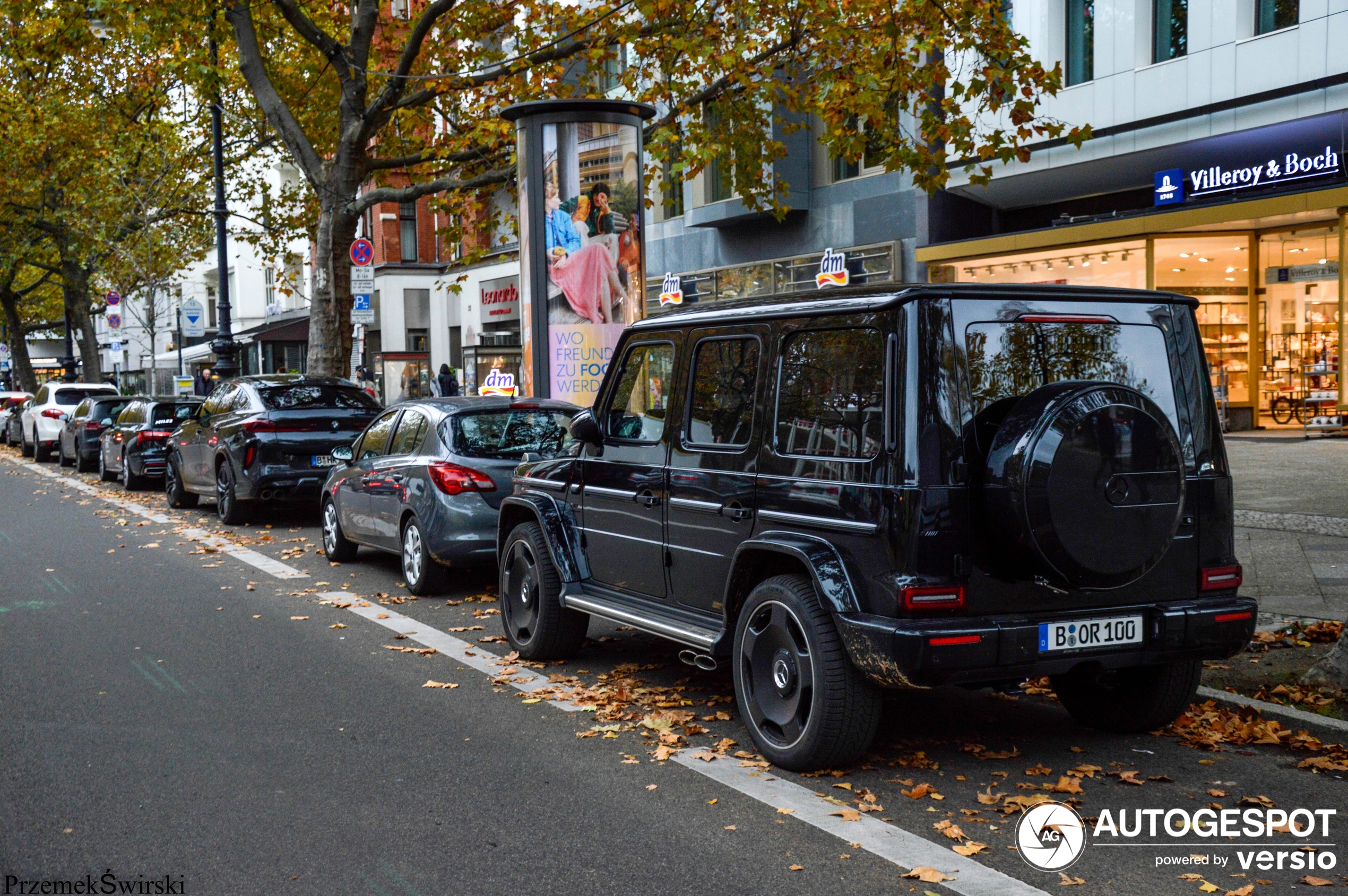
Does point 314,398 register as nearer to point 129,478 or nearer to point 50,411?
point 129,478

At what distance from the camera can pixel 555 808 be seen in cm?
505

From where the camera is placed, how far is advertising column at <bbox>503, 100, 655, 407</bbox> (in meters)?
14.7

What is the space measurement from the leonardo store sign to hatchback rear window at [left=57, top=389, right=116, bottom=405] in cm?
2233

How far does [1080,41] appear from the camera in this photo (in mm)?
21969

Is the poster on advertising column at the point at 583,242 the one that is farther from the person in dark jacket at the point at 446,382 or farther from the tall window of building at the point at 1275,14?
the person in dark jacket at the point at 446,382

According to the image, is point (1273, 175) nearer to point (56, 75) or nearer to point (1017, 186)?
point (1017, 186)

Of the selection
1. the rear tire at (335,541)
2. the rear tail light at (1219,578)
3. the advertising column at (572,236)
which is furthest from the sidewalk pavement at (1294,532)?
the rear tire at (335,541)

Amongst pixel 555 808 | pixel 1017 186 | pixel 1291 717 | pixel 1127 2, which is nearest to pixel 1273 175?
pixel 1127 2

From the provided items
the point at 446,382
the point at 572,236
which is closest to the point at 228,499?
the point at 572,236

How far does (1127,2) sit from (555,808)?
1921 cm

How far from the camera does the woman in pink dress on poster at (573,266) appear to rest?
14.8m

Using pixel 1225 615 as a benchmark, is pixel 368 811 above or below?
below

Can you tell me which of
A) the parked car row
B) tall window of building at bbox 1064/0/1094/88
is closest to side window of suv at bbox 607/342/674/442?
the parked car row

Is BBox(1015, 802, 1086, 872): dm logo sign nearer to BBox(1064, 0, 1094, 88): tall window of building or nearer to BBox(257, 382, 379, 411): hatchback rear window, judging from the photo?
BBox(257, 382, 379, 411): hatchback rear window
